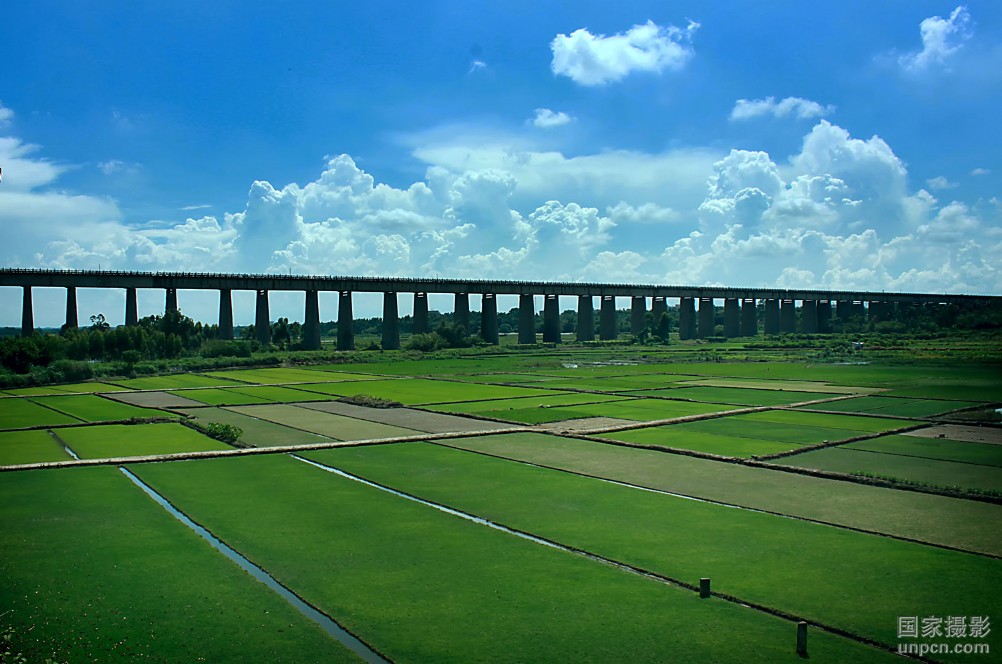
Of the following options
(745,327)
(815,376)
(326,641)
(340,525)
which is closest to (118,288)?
(815,376)

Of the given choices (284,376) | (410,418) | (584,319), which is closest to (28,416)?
(410,418)

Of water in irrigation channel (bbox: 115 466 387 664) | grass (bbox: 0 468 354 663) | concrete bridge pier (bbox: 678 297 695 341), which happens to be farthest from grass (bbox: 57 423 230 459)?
concrete bridge pier (bbox: 678 297 695 341)

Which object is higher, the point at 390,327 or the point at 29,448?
the point at 390,327

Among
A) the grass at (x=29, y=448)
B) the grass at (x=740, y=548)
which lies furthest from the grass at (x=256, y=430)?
the grass at (x=740, y=548)

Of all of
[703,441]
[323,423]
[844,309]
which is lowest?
[323,423]

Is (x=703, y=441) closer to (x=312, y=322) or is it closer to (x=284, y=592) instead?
(x=284, y=592)

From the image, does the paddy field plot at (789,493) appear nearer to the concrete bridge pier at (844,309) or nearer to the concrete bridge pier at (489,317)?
the concrete bridge pier at (489,317)

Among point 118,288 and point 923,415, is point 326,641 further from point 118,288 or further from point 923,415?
point 118,288
